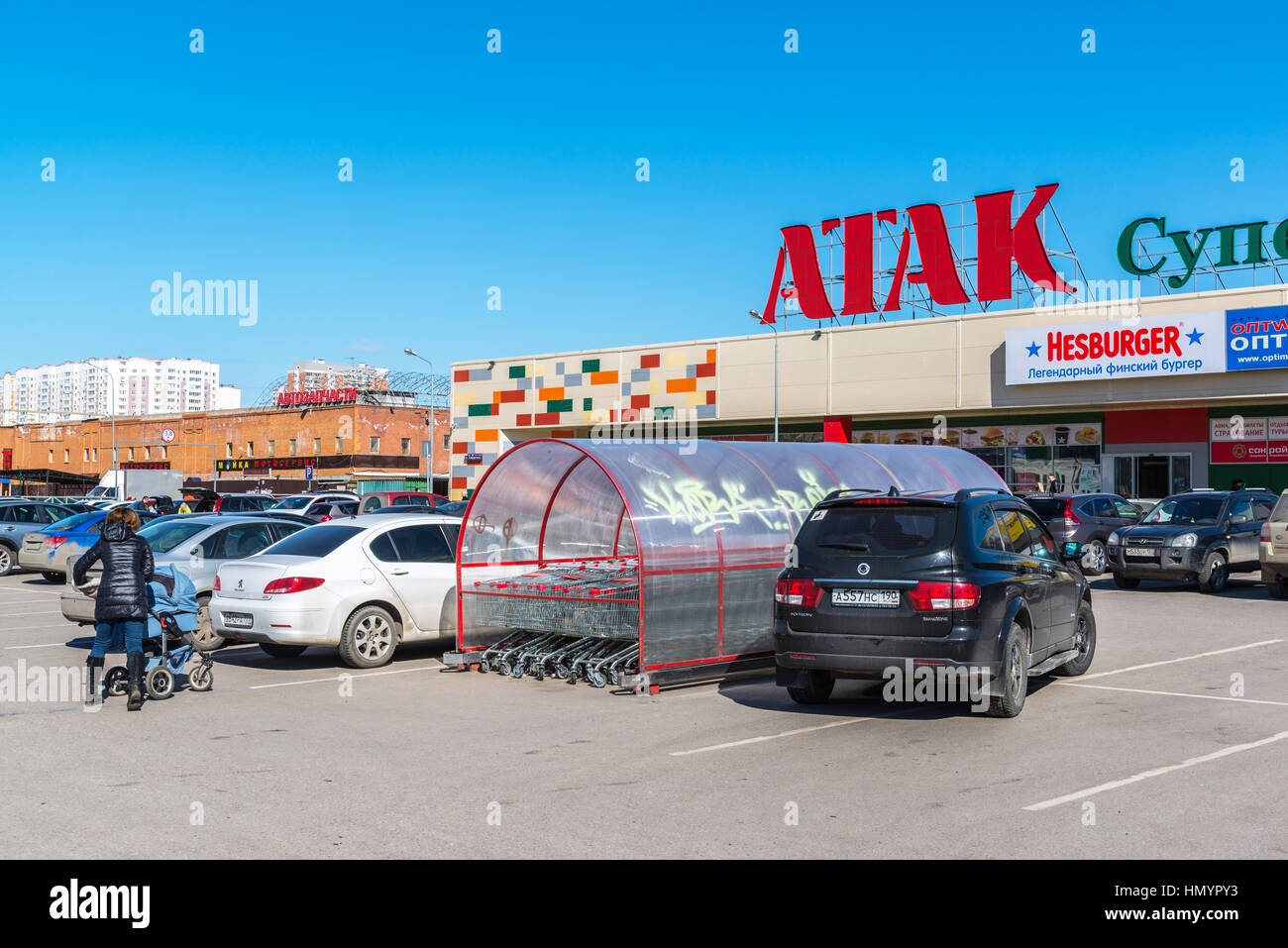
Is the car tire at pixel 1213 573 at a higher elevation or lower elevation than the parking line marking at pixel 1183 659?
higher

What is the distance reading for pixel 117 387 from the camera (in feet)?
566

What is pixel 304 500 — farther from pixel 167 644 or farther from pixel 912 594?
pixel 912 594

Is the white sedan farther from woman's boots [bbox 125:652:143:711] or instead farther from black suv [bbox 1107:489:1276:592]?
black suv [bbox 1107:489:1276:592]

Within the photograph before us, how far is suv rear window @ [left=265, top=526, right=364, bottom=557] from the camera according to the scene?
43.3 feet

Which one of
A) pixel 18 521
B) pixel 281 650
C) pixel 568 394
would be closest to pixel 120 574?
pixel 281 650

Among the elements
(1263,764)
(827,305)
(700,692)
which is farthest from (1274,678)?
(827,305)

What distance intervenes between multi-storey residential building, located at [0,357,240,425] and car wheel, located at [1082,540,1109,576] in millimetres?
165779

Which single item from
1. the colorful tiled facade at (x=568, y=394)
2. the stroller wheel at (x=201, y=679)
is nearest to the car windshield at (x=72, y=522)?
the stroller wheel at (x=201, y=679)

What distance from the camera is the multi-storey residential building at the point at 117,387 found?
176m

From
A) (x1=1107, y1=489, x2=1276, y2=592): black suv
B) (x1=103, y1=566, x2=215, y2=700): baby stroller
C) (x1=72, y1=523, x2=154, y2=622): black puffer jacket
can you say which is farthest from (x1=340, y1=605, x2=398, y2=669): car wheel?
(x1=1107, y1=489, x2=1276, y2=592): black suv

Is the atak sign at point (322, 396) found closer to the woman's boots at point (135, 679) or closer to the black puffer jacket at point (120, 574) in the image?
the black puffer jacket at point (120, 574)

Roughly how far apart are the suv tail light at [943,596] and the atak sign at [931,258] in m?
31.3
